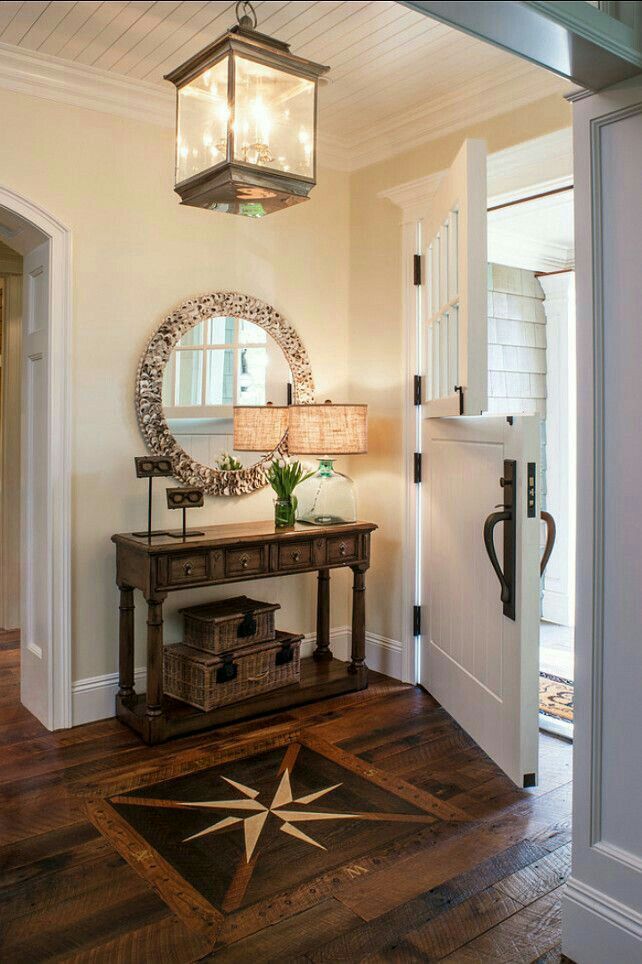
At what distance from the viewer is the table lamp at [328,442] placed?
143 inches

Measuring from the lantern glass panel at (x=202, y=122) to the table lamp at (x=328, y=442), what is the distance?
1.44 metres

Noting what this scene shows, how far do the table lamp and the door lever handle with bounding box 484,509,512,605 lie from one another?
1040 millimetres

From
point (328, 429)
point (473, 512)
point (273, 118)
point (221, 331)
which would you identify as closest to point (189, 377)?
point (221, 331)

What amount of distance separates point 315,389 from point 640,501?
8.31ft

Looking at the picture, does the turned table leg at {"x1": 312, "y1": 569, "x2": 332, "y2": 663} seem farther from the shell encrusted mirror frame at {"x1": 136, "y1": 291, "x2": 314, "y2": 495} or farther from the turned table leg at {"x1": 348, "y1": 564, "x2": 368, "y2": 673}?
the shell encrusted mirror frame at {"x1": 136, "y1": 291, "x2": 314, "y2": 495}

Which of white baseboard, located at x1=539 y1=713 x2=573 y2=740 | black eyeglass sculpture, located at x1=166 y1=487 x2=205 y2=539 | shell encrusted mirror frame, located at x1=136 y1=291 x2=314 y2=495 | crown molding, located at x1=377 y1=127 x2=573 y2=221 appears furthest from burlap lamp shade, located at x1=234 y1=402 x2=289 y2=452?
white baseboard, located at x1=539 y1=713 x2=573 y2=740

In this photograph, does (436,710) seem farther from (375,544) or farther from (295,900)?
(295,900)

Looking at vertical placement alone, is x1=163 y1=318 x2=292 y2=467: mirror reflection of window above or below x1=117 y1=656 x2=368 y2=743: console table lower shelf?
above

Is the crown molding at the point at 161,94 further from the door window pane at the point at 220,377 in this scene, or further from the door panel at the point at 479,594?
the door panel at the point at 479,594

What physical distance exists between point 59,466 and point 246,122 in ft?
5.59

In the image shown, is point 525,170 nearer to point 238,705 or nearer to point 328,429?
point 328,429

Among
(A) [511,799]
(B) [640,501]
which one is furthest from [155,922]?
(B) [640,501]

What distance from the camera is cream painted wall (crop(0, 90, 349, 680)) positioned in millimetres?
3287

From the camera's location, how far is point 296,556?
3.59 m
